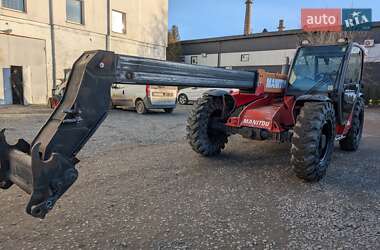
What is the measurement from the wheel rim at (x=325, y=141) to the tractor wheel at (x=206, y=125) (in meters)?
1.68

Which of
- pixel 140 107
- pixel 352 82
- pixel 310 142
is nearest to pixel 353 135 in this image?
pixel 352 82

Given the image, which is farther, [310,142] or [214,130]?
[214,130]

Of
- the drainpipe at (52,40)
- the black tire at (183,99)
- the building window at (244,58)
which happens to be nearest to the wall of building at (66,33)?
the drainpipe at (52,40)

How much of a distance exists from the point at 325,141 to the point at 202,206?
2.43m

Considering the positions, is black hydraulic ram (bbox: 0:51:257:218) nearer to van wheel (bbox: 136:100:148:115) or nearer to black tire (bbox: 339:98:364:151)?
black tire (bbox: 339:98:364:151)

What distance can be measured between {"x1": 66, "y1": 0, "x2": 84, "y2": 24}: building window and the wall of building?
28 centimetres

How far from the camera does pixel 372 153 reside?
6840 millimetres

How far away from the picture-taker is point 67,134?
2656 mm

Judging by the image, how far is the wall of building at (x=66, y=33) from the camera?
16.2 m

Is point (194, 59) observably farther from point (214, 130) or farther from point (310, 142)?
point (310, 142)

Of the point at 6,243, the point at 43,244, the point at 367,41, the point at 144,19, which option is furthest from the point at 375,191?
the point at 144,19

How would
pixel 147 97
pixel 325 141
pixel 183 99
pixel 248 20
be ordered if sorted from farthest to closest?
1. pixel 248 20
2. pixel 183 99
3. pixel 147 97
4. pixel 325 141

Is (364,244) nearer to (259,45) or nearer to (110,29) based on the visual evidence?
(110,29)

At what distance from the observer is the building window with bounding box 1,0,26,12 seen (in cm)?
1580
